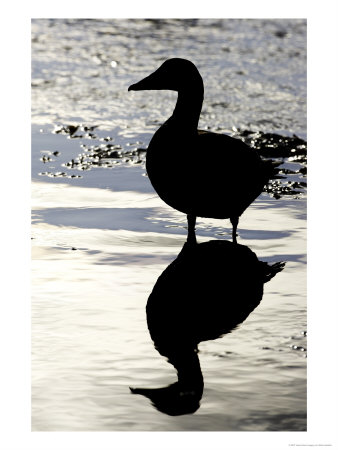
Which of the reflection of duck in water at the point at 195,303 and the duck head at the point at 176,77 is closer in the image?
the reflection of duck in water at the point at 195,303

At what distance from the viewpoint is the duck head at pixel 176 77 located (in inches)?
237

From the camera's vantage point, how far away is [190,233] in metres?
6.07

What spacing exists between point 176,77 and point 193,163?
2.07ft

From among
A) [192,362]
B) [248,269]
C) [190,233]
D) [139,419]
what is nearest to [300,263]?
[248,269]

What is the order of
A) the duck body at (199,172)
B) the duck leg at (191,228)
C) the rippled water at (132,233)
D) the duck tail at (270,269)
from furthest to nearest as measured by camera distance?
the duck leg at (191,228)
the duck body at (199,172)
the duck tail at (270,269)
the rippled water at (132,233)

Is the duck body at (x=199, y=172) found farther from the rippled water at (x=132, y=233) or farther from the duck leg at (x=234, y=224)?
the rippled water at (x=132, y=233)

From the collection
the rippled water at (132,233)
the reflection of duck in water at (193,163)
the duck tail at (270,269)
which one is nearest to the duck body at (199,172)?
the reflection of duck in water at (193,163)

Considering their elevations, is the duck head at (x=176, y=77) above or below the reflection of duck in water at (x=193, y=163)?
above

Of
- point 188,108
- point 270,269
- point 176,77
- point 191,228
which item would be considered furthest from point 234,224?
point 176,77

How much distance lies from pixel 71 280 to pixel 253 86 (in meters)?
5.27

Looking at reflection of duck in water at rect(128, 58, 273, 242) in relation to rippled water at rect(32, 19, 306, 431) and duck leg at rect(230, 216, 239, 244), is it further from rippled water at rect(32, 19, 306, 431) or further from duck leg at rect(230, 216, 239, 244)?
rippled water at rect(32, 19, 306, 431)

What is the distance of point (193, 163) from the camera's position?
19.2 feet

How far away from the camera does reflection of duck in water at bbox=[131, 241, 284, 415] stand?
3982 mm

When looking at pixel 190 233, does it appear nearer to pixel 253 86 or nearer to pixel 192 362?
pixel 192 362
